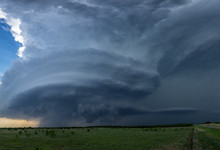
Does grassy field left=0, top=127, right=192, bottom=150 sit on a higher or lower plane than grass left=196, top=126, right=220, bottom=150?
higher

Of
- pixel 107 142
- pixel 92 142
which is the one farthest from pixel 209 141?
pixel 92 142

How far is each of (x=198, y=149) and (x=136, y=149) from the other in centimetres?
660

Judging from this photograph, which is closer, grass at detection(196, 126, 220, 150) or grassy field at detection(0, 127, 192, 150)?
grassy field at detection(0, 127, 192, 150)

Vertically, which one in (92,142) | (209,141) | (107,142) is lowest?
(209,141)

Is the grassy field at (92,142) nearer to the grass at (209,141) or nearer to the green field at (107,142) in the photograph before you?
→ the green field at (107,142)

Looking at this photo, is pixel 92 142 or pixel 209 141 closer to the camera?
pixel 92 142

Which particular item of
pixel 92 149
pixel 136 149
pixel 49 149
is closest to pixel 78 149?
pixel 92 149

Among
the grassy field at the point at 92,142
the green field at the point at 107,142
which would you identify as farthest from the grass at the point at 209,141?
the grassy field at the point at 92,142

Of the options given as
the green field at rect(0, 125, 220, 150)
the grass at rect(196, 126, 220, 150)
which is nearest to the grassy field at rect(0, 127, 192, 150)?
the green field at rect(0, 125, 220, 150)

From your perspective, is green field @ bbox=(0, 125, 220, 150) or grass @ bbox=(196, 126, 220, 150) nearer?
green field @ bbox=(0, 125, 220, 150)

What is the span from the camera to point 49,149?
19.9m

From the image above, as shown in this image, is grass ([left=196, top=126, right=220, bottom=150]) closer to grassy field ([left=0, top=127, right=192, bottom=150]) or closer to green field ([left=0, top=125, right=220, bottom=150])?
green field ([left=0, top=125, right=220, bottom=150])

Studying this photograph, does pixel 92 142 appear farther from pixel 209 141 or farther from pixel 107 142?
pixel 209 141

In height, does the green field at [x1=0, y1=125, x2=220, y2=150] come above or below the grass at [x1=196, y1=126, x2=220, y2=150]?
above
